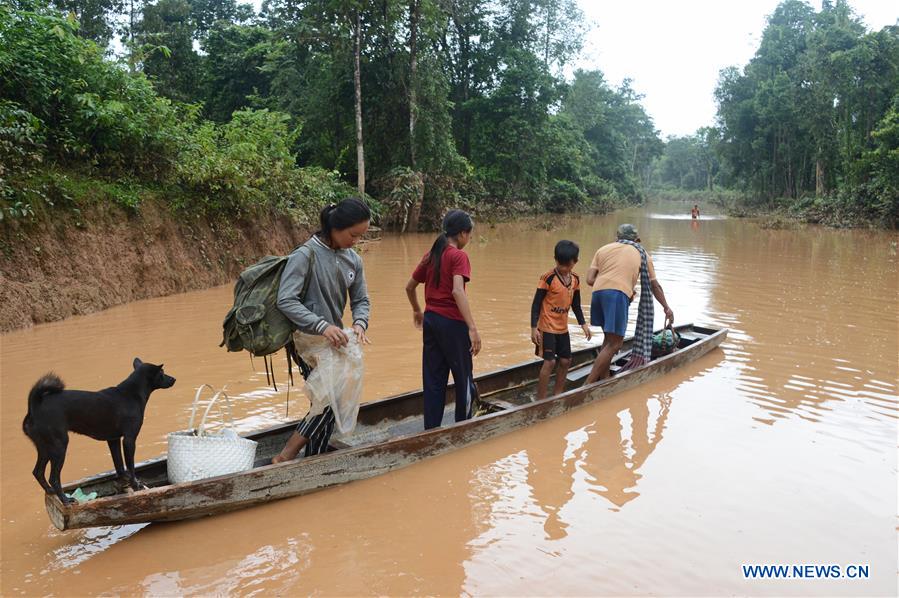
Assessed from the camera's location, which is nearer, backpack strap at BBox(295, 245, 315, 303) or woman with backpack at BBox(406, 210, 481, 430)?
backpack strap at BBox(295, 245, 315, 303)

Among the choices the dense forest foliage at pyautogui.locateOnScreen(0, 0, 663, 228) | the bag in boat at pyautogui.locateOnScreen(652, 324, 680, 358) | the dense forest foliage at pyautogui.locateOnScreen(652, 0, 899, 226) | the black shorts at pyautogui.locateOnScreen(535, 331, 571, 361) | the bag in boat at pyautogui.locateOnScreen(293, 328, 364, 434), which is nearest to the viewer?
the bag in boat at pyautogui.locateOnScreen(293, 328, 364, 434)

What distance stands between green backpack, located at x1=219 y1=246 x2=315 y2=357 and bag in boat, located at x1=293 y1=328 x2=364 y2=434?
5.9 inches

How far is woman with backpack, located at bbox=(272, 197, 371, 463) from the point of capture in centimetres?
363

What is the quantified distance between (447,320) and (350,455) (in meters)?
1.13

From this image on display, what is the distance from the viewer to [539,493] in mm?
4180

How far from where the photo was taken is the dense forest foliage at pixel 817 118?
2586cm

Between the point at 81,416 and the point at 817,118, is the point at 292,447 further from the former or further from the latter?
the point at 817,118

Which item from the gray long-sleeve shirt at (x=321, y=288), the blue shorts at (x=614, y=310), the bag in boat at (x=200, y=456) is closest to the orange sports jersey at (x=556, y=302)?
the blue shorts at (x=614, y=310)

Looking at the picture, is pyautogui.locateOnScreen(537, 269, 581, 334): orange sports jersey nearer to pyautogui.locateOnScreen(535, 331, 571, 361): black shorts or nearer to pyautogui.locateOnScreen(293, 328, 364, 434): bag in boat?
pyautogui.locateOnScreen(535, 331, 571, 361): black shorts

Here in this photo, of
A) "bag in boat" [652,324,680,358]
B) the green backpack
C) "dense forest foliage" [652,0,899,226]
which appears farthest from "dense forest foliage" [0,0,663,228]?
"dense forest foliage" [652,0,899,226]

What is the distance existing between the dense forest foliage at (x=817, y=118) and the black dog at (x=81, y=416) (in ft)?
87.4

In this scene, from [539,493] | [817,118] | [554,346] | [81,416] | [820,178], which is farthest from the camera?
[820,178]

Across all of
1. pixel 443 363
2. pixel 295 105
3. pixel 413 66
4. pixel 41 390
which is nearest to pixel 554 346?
pixel 443 363

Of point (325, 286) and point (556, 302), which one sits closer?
point (325, 286)
